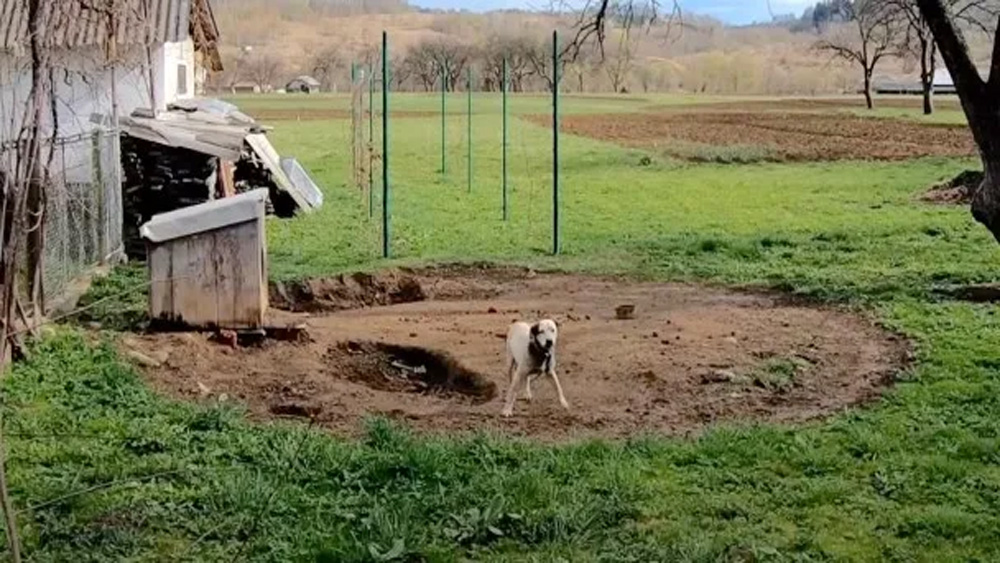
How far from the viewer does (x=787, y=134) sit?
124 feet

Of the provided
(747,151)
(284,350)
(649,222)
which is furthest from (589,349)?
(747,151)

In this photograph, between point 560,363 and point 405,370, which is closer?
point 560,363

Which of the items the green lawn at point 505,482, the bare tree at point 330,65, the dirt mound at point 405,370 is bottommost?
the dirt mound at point 405,370

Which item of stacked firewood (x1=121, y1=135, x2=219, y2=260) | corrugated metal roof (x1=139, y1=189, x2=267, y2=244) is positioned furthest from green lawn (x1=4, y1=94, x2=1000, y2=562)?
stacked firewood (x1=121, y1=135, x2=219, y2=260)

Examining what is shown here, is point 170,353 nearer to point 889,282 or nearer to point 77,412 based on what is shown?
point 77,412

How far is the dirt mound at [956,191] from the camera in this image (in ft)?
62.7

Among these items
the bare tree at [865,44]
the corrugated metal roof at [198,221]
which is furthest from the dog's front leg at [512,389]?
the bare tree at [865,44]

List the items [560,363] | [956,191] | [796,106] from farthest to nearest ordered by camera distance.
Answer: [796,106] < [956,191] < [560,363]

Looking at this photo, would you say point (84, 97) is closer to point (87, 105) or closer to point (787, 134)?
point (87, 105)

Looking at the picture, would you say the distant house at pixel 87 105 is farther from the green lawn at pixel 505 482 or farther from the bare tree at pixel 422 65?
the bare tree at pixel 422 65

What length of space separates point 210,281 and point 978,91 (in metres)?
6.04

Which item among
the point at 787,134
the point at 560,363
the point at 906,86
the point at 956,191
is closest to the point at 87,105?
the point at 560,363

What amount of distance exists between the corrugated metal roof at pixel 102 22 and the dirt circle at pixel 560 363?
2.24m

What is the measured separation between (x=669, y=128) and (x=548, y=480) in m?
35.0
